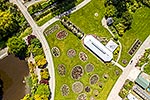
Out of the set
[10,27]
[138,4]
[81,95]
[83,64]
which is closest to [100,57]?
[83,64]

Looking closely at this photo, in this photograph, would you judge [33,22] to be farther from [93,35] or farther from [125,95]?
[125,95]

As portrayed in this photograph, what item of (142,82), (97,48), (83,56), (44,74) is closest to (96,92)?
(83,56)

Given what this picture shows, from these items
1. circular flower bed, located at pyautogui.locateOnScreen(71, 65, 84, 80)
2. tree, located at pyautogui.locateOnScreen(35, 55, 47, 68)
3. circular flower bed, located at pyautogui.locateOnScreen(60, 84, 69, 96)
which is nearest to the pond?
tree, located at pyautogui.locateOnScreen(35, 55, 47, 68)

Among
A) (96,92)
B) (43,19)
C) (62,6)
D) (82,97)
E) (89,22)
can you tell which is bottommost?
(96,92)

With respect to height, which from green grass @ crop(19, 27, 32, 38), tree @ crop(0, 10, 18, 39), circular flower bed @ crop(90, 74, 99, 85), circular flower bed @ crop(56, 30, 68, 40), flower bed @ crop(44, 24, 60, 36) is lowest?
circular flower bed @ crop(90, 74, 99, 85)

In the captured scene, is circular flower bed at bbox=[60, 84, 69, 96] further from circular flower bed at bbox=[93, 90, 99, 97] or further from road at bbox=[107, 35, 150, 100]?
road at bbox=[107, 35, 150, 100]

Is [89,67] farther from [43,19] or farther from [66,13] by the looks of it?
[43,19]
